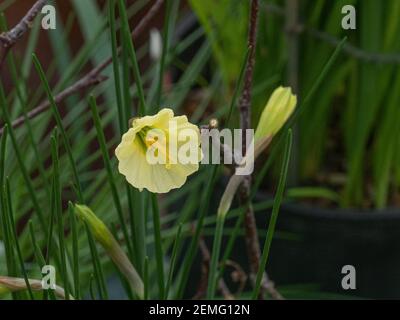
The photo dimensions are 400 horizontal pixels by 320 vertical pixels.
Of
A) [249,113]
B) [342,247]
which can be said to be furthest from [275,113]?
[342,247]

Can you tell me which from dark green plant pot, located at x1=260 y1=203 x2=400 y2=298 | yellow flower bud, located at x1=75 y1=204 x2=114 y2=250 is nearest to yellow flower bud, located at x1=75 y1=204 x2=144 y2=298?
yellow flower bud, located at x1=75 y1=204 x2=114 y2=250

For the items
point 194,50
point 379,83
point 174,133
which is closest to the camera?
point 174,133

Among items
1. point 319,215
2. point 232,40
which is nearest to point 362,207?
point 319,215

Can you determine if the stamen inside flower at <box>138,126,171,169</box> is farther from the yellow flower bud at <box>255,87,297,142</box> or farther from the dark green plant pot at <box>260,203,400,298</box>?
the dark green plant pot at <box>260,203,400,298</box>

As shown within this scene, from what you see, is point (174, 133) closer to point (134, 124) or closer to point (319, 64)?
point (134, 124)

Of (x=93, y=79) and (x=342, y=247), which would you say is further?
(x=342, y=247)

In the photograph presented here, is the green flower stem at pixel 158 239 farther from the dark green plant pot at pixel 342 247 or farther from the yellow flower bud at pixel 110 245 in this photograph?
the dark green plant pot at pixel 342 247

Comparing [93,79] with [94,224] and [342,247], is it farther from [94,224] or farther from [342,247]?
[342,247]

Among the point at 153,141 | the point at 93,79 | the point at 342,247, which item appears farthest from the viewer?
the point at 342,247
